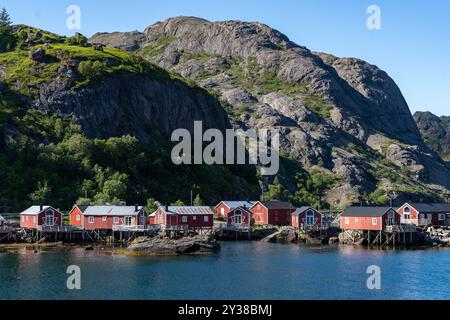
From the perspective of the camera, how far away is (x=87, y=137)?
6575 inches

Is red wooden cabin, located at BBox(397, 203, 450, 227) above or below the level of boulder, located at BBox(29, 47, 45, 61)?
below

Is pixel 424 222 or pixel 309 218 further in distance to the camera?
pixel 424 222

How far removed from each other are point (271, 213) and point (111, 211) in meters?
41.1

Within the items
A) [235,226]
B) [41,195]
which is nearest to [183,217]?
[235,226]

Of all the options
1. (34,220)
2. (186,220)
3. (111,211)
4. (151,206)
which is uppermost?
(151,206)

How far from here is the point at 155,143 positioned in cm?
18088

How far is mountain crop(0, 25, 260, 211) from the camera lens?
138 m

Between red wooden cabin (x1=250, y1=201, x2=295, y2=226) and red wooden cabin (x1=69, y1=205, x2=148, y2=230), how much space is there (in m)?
35.6

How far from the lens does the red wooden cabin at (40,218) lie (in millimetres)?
107438

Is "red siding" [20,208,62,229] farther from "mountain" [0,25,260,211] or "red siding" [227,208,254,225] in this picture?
"red siding" [227,208,254,225]

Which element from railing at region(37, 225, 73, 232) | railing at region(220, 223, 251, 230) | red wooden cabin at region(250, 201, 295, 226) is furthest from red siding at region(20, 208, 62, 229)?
red wooden cabin at region(250, 201, 295, 226)

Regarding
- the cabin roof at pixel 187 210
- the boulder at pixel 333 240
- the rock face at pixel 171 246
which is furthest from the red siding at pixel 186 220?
the boulder at pixel 333 240

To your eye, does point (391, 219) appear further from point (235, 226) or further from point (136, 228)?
point (136, 228)
